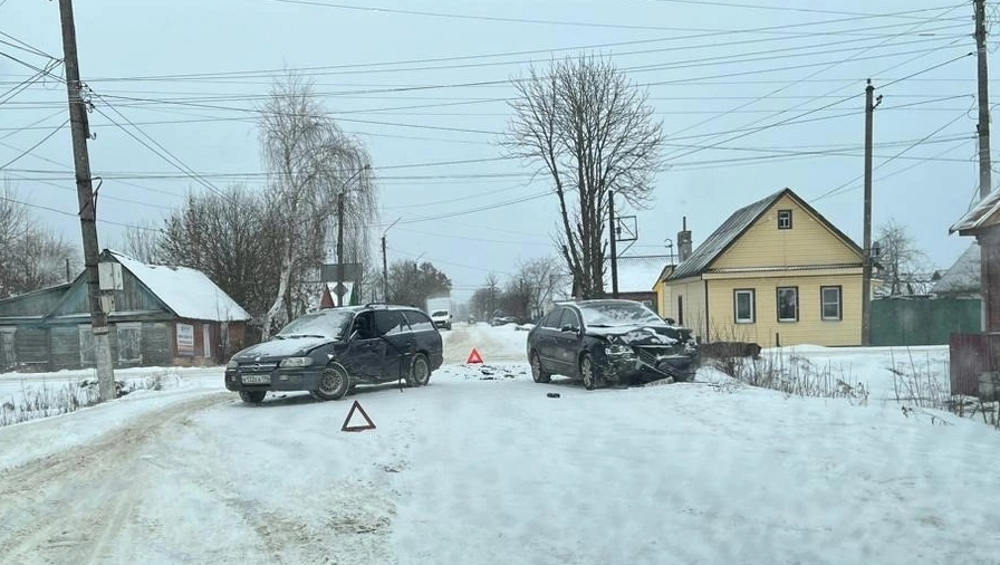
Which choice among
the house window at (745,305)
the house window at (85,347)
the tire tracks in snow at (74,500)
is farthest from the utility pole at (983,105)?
the house window at (85,347)

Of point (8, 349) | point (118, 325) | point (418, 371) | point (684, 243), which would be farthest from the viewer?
point (684, 243)

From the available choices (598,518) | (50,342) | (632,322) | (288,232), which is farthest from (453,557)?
(50,342)

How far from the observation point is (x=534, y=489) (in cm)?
677

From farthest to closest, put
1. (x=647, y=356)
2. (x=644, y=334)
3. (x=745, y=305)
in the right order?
(x=745, y=305) < (x=644, y=334) < (x=647, y=356)

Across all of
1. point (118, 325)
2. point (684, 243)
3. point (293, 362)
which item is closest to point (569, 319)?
point (293, 362)

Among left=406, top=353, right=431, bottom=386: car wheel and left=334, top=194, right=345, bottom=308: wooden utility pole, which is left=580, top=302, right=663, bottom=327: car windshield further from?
left=334, top=194, right=345, bottom=308: wooden utility pole

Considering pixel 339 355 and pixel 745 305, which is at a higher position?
pixel 339 355

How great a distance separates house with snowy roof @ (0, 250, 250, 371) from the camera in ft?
121

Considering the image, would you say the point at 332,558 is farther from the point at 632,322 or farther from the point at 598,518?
the point at 632,322

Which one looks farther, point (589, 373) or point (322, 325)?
point (322, 325)

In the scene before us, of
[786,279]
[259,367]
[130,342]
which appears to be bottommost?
[130,342]

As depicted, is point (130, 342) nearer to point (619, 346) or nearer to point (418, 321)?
point (418, 321)

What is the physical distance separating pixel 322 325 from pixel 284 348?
3.72 ft

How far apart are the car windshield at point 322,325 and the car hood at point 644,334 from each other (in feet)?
13.9
